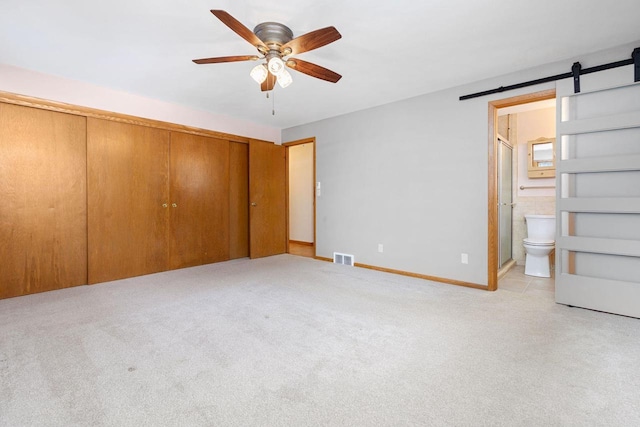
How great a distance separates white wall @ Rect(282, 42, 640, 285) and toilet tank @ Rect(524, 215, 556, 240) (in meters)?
1.41

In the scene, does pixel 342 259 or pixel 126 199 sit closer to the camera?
pixel 126 199

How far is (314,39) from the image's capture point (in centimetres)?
192

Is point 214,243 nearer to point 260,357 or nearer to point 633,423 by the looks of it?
point 260,357

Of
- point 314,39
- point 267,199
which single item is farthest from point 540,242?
point 267,199

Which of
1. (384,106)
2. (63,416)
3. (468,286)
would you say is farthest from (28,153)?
(468,286)

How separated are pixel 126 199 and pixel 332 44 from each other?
3.11 metres

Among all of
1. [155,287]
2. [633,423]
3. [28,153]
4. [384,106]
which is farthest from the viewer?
[384,106]

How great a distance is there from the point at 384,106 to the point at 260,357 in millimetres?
3499

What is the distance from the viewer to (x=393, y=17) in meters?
2.10

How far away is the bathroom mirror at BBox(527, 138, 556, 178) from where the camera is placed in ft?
13.5

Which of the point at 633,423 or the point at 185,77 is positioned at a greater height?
the point at 185,77

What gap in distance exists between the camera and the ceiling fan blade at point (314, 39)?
5.93ft

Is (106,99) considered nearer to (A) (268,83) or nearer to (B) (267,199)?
(A) (268,83)

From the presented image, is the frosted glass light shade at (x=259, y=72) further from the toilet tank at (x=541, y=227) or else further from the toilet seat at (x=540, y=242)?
the toilet tank at (x=541, y=227)
